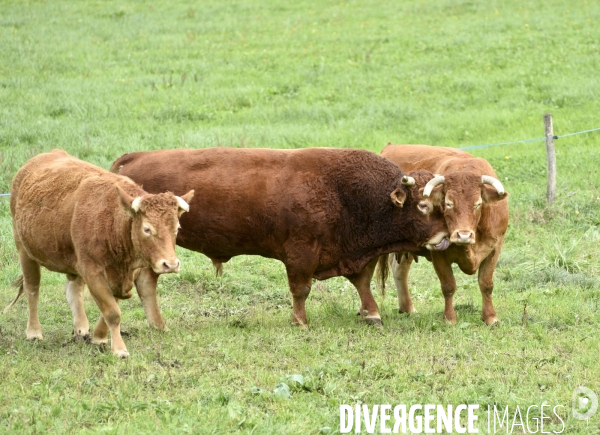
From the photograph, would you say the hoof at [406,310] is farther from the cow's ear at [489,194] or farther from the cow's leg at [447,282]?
the cow's ear at [489,194]

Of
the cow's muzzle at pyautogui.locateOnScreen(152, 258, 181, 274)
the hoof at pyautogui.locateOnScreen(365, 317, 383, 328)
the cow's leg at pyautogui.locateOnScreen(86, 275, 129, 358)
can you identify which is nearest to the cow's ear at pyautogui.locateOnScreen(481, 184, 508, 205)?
the hoof at pyautogui.locateOnScreen(365, 317, 383, 328)

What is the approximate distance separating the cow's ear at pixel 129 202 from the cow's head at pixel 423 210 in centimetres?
283

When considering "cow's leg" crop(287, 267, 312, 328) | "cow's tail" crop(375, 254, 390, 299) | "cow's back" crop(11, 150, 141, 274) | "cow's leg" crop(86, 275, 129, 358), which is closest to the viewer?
"cow's leg" crop(86, 275, 129, 358)

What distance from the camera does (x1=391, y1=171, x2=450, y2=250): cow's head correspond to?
9.28 meters

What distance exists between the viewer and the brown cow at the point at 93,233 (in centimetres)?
783

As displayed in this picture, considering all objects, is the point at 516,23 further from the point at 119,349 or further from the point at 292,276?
the point at 119,349

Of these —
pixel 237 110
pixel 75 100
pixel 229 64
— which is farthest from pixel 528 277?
pixel 229 64

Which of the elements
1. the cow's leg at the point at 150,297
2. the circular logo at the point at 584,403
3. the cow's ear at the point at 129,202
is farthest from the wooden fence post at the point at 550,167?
the cow's ear at the point at 129,202

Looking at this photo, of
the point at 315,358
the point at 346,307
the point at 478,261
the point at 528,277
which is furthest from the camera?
the point at 528,277

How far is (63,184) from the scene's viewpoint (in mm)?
8641

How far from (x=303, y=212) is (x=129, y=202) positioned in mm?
2156

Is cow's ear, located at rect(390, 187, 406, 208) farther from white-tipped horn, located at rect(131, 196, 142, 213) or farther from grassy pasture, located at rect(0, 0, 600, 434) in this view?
white-tipped horn, located at rect(131, 196, 142, 213)

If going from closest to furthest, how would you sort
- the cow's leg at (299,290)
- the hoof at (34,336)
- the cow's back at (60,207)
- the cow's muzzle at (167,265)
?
the cow's muzzle at (167,265)
the cow's back at (60,207)
the hoof at (34,336)
the cow's leg at (299,290)

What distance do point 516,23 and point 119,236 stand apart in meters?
19.1
